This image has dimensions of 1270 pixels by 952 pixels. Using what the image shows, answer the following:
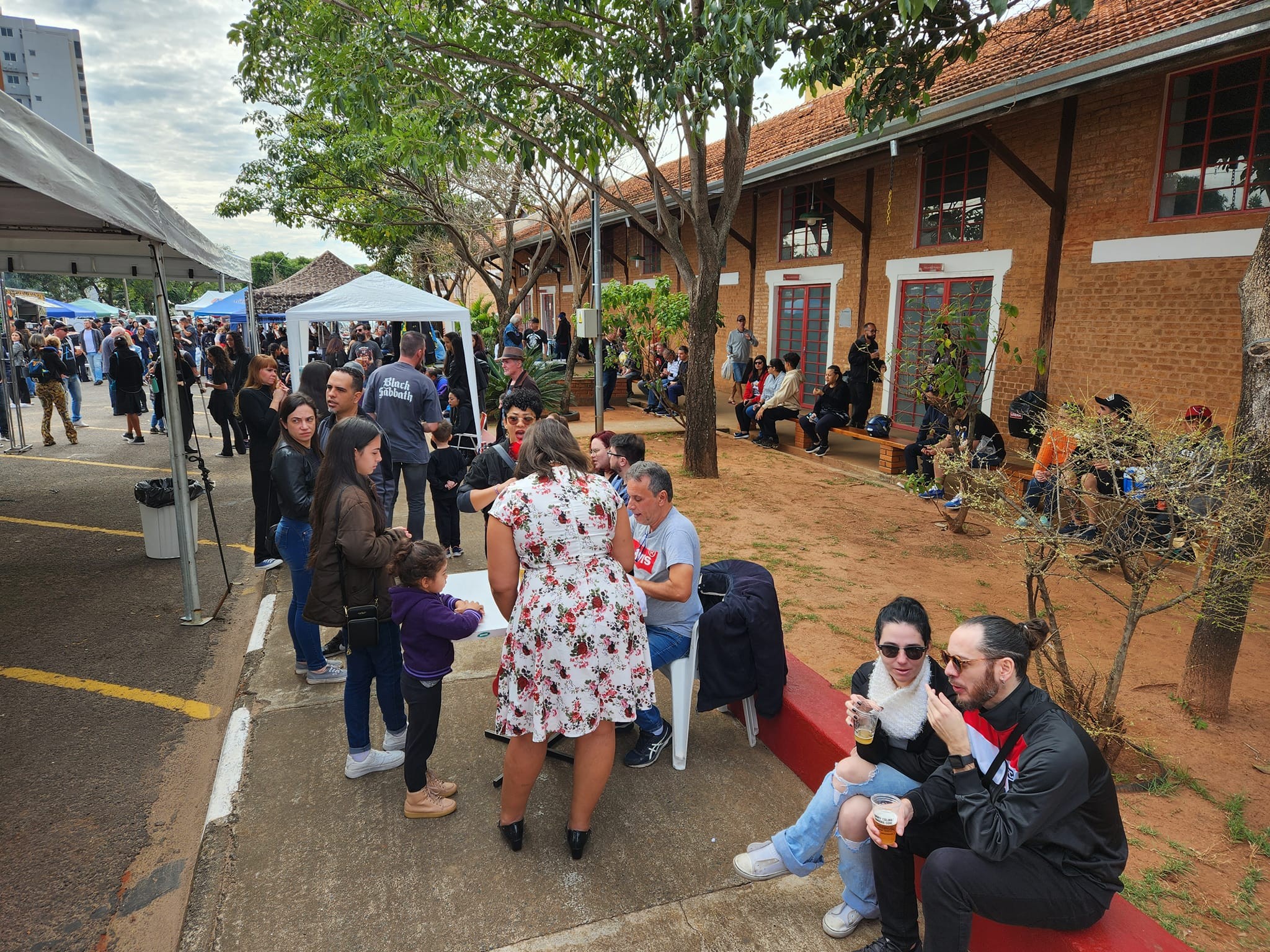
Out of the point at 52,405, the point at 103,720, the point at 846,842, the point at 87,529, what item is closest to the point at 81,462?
the point at 52,405

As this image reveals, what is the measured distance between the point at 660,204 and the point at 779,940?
8569mm

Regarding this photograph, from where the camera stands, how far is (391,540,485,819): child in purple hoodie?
3.08m

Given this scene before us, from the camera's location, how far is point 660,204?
9602mm

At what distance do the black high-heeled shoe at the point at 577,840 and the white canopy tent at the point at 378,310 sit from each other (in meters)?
5.95

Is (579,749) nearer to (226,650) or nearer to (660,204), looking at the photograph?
(226,650)

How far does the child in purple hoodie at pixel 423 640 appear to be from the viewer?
3080mm

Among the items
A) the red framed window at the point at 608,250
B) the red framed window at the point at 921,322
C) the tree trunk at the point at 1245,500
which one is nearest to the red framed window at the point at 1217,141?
the red framed window at the point at 921,322

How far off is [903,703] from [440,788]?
1.99 meters

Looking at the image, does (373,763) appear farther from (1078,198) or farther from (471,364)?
(1078,198)

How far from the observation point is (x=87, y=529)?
301 inches

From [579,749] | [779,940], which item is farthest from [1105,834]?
[579,749]

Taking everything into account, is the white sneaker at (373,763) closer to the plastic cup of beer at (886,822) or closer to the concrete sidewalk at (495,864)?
the concrete sidewalk at (495,864)

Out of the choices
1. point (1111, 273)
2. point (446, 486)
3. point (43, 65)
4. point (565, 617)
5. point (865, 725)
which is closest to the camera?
point (865, 725)

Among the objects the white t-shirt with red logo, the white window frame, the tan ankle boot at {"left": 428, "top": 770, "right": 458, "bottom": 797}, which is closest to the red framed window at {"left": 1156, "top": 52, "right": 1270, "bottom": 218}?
the white window frame
